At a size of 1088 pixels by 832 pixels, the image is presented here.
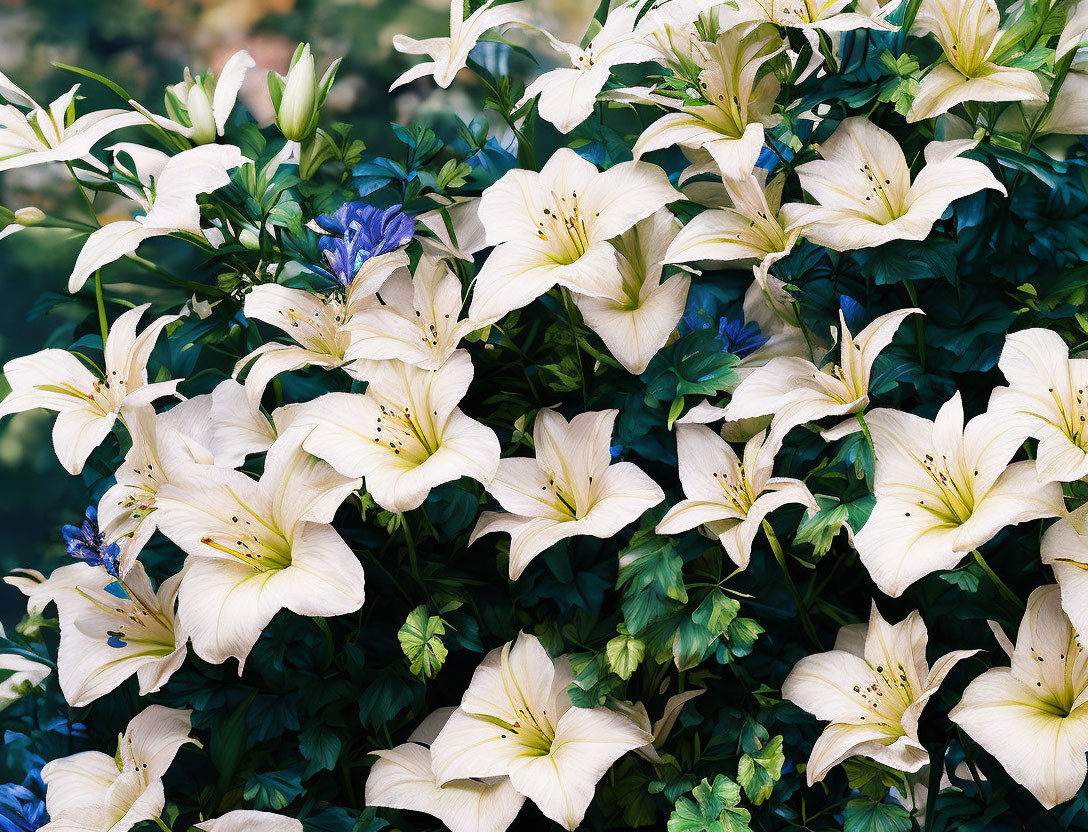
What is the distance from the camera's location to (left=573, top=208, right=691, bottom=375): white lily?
0.60 meters

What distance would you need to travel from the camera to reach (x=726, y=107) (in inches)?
23.5

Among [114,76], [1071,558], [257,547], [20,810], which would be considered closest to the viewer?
[1071,558]

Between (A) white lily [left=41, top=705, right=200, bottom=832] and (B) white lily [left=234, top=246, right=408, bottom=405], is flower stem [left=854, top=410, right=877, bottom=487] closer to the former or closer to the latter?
(B) white lily [left=234, top=246, right=408, bottom=405]

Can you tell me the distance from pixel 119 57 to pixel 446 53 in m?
0.39

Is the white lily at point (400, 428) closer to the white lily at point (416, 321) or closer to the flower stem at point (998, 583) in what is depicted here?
the white lily at point (416, 321)

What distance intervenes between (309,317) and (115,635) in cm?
24

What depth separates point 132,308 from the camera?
0.72 m

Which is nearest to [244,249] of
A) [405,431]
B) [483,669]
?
[405,431]

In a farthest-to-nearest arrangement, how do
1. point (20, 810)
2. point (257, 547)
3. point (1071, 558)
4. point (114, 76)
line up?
point (114, 76)
point (20, 810)
point (257, 547)
point (1071, 558)

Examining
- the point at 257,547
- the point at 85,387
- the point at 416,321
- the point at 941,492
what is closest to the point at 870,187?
the point at 941,492

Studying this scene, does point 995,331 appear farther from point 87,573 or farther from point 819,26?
point 87,573

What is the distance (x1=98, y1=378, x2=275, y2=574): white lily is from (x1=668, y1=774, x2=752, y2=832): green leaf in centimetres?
34

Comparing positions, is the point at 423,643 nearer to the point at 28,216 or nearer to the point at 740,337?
the point at 740,337

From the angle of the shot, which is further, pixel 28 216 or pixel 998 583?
pixel 28 216
